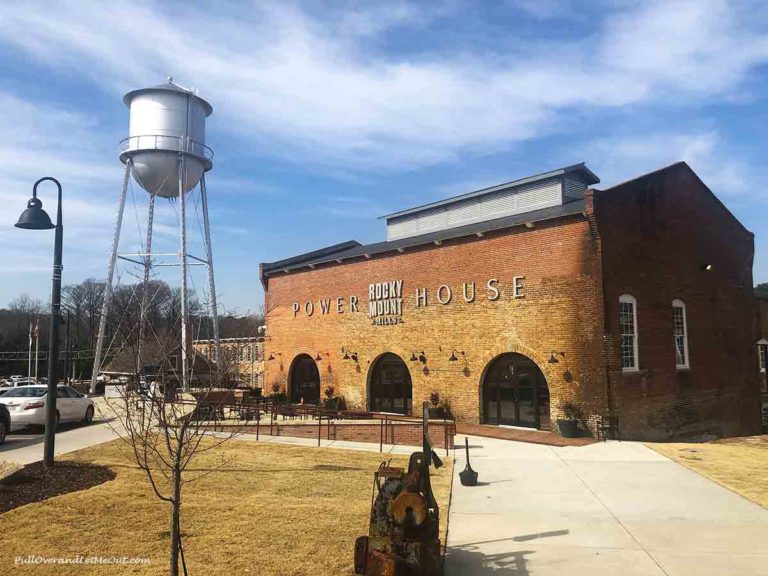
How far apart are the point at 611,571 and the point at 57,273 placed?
10234 mm

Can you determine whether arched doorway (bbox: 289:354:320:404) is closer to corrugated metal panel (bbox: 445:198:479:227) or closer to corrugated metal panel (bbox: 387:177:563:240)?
corrugated metal panel (bbox: 387:177:563:240)

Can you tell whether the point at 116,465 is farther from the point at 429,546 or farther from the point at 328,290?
the point at 328,290

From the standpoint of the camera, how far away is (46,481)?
375 inches

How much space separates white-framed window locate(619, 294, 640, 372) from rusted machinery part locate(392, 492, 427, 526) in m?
14.2

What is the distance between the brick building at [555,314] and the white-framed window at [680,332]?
0.06 m

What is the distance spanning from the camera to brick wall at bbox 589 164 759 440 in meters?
17.6

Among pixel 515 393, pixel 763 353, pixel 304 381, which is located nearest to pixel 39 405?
pixel 304 381

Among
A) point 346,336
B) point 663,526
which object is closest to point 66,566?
point 663,526

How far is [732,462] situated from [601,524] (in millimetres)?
6575

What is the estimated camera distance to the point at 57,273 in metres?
10.9

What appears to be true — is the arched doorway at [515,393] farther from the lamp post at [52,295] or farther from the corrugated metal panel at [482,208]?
the lamp post at [52,295]

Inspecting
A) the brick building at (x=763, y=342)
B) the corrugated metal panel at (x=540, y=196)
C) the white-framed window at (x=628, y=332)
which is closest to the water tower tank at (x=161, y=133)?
the corrugated metal panel at (x=540, y=196)

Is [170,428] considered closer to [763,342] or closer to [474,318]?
[474,318]

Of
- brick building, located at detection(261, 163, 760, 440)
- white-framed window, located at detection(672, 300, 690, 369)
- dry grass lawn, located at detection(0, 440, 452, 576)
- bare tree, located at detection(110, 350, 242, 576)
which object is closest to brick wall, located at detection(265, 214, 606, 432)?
brick building, located at detection(261, 163, 760, 440)
